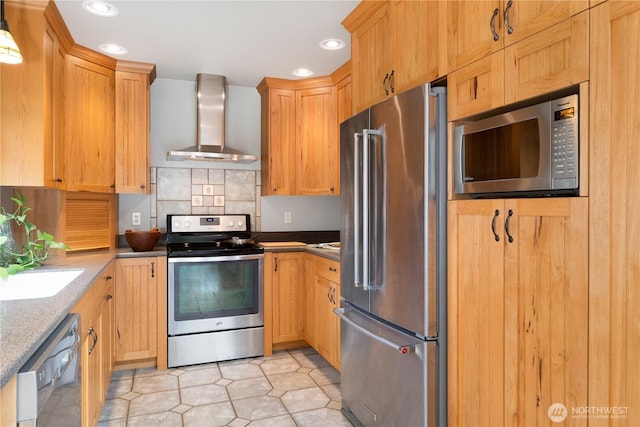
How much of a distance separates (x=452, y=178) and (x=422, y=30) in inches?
26.7

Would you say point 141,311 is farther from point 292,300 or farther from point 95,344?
point 292,300

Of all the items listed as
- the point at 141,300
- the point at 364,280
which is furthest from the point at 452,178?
the point at 141,300

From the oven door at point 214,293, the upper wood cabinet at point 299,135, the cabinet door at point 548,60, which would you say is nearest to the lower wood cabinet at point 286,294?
the oven door at point 214,293

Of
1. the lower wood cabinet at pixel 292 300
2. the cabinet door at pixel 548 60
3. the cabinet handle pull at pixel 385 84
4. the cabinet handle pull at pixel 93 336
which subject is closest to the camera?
the cabinet door at pixel 548 60

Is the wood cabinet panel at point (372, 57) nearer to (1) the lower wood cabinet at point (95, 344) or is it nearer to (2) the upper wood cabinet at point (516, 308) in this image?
(2) the upper wood cabinet at point (516, 308)

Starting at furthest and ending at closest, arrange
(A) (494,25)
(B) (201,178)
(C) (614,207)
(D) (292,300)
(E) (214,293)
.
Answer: (B) (201,178) < (D) (292,300) < (E) (214,293) < (A) (494,25) < (C) (614,207)

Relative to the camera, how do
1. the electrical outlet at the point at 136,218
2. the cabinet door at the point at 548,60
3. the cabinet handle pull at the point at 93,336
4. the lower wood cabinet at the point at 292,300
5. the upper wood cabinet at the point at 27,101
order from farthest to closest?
the electrical outlet at the point at 136,218 < the lower wood cabinet at the point at 292,300 < the upper wood cabinet at the point at 27,101 < the cabinet handle pull at the point at 93,336 < the cabinet door at the point at 548,60

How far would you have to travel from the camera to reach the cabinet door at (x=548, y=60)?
3.60ft

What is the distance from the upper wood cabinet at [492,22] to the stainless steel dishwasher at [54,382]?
5.42 ft

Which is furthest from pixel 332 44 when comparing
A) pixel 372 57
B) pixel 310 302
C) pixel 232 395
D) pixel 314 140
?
pixel 232 395

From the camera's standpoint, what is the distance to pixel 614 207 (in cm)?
104

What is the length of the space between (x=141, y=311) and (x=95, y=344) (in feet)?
3.38

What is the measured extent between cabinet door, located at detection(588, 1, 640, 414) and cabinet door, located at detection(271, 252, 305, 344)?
248cm

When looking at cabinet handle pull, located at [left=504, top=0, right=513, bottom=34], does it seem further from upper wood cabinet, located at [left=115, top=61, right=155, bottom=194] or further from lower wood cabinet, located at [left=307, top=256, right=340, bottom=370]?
upper wood cabinet, located at [left=115, top=61, right=155, bottom=194]
